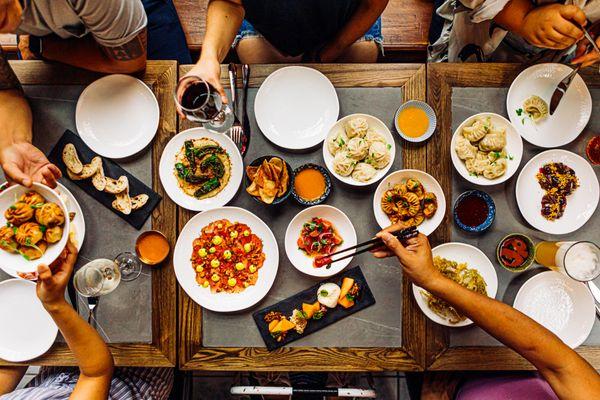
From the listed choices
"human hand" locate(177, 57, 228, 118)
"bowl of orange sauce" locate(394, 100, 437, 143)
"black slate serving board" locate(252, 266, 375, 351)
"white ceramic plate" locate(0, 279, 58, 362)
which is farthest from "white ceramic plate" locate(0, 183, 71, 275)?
"bowl of orange sauce" locate(394, 100, 437, 143)

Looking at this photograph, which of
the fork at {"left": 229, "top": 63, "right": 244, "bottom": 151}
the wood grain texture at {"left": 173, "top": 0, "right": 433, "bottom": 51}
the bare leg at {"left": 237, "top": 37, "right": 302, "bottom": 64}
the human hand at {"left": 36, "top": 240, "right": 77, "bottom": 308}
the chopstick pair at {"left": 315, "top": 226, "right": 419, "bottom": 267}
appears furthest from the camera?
the wood grain texture at {"left": 173, "top": 0, "right": 433, "bottom": 51}

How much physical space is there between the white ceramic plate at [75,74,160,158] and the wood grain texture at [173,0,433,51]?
1.08 m

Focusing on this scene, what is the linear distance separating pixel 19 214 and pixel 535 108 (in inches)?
96.0

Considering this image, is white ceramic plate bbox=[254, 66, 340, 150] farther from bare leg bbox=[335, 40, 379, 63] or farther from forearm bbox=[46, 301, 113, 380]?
forearm bbox=[46, 301, 113, 380]

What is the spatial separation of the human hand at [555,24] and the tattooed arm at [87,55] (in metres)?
1.91

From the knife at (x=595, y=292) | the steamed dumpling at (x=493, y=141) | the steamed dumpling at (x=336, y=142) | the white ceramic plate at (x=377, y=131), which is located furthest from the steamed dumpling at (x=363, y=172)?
the knife at (x=595, y=292)

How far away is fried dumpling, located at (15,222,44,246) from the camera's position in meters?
1.79

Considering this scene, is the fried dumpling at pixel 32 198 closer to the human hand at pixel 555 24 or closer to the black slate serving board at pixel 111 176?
the black slate serving board at pixel 111 176

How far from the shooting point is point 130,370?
237 centimetres

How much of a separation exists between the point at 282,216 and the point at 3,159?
52.1 inches

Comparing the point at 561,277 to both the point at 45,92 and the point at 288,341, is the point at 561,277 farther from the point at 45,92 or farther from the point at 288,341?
the point at 45,92

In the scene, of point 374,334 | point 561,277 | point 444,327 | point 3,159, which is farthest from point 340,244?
point 3,159

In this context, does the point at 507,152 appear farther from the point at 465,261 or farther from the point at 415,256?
the point at 415,256

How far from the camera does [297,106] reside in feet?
7.41
